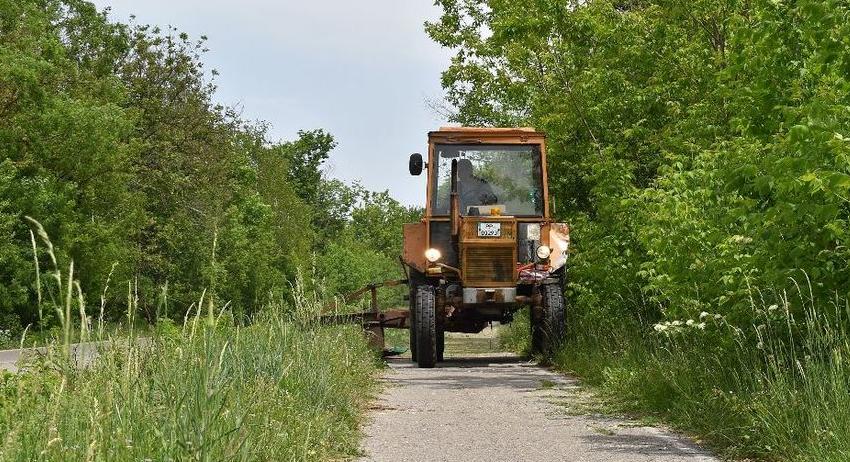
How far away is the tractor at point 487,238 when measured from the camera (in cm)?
1930

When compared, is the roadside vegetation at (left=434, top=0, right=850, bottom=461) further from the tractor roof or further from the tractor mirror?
the tractor mirror

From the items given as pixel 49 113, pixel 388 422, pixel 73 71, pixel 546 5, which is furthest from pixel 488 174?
pixel 73 71

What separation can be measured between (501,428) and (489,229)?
8.74 metres

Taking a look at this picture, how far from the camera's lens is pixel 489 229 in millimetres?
19281

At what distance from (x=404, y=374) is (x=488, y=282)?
7.48 feet

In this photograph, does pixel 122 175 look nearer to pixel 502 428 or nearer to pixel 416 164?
pixel 416 164

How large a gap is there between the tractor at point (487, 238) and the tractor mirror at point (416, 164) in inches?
37.4

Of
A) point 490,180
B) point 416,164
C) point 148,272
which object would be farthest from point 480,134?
point 148,272

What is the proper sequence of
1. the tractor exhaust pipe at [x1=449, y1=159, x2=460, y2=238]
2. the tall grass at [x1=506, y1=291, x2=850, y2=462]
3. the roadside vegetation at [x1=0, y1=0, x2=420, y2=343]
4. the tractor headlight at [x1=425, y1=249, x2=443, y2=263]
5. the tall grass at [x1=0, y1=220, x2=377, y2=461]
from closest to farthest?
the tall grass at [x1=0, y1=220, x2=377, y2=461]
the tall grass at [x1=506, y1=291, x2=850, y2=462]
the tractor exhaust pipe at [x1=449, y1=159, x2=460, y2=238]
the tractor headlight at [x1=425, y1=249, x2=443, y2=263]
the roadside vegetation at [x1=0, y1=0, x2=420, y2=343]

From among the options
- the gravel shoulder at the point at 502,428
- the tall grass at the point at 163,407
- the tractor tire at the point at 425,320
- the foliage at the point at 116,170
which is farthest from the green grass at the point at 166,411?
the foliage at the point at 116,170

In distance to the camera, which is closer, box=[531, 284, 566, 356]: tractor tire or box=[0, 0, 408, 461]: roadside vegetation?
box=[0, 0, 408, 461]: roadside vegetation

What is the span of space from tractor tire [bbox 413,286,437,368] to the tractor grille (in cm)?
71

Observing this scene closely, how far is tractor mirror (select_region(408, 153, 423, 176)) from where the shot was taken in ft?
60.8

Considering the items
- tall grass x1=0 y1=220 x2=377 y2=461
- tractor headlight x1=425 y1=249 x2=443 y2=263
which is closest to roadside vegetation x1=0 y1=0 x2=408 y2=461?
tall grass x1=0 y1=220 x2=377 y2=461
